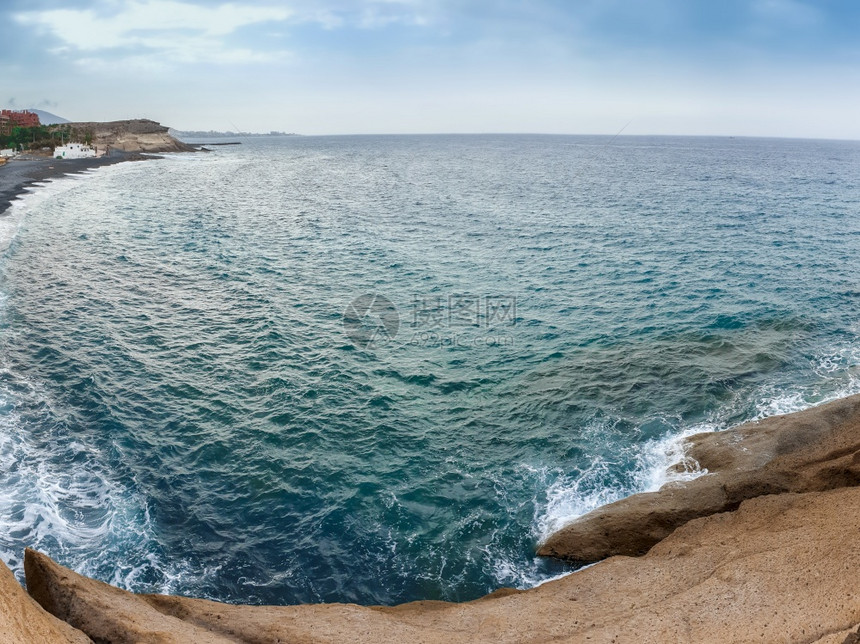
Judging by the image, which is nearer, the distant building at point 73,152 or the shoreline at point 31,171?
the shoreline at point 31,171

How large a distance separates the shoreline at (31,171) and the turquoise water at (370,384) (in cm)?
2592

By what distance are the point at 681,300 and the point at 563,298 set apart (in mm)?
9160

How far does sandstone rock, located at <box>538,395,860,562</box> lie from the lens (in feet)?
62.3

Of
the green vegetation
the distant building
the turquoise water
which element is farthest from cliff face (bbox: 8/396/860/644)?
the green vegetation

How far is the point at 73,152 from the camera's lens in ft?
525

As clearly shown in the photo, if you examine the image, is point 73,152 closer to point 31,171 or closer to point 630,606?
point 31,171

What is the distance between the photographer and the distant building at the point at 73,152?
155538 mm

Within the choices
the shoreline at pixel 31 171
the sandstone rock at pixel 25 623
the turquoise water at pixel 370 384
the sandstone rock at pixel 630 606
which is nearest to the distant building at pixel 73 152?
the shoreline at pixel 31 171

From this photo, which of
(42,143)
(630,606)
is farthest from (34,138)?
(630,606)

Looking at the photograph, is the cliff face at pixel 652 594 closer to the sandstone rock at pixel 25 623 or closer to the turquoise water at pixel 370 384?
the sandstone rock at pixel 25 623

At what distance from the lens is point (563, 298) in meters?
44.5

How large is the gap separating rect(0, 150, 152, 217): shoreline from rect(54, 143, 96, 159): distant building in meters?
3.85

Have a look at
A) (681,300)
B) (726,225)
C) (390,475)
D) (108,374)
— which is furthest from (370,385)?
(726,225)

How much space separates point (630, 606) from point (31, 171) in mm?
138025
